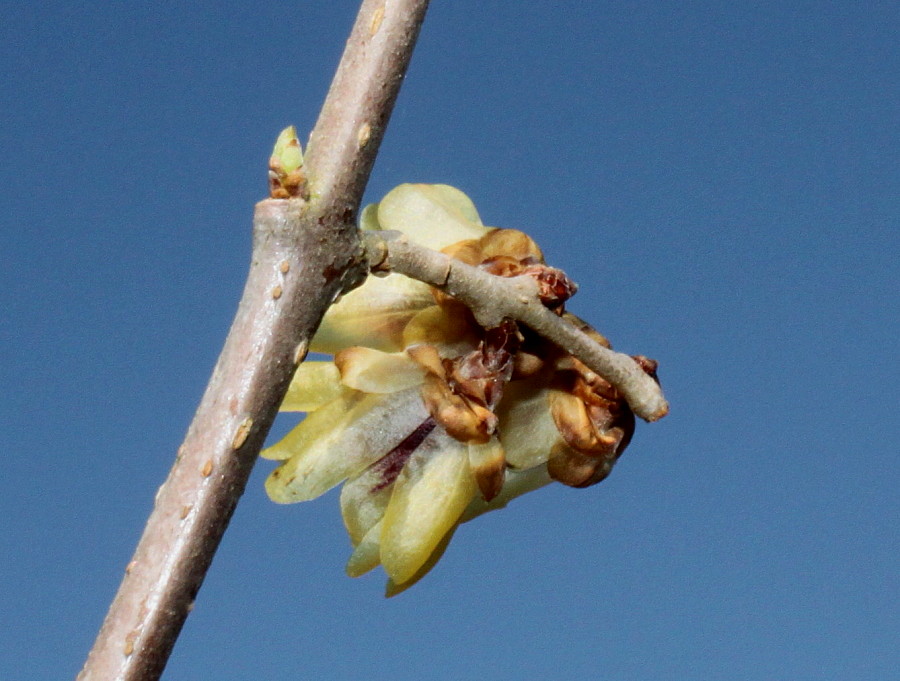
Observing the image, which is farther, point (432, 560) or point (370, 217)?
point (370, 217)

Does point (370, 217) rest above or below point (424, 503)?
above

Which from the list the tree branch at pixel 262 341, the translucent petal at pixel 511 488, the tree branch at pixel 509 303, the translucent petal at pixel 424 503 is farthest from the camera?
the translucent petal at pixel 511 488

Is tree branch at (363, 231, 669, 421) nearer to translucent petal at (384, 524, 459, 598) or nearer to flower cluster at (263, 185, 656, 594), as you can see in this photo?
flower cluster at (263, 185, 656, 594)

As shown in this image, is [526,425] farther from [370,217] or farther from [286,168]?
[286,168]

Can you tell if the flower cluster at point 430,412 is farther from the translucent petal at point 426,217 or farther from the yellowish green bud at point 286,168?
the yellowish green bud at point 286,168

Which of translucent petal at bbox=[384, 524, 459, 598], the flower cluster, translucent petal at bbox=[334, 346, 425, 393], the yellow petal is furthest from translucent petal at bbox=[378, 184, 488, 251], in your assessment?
translucent petal at bbox=[384, 524, 459, 598]

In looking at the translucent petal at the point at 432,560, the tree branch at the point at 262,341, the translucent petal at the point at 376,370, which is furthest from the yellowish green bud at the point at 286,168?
the translucent petal at the point at 432,560

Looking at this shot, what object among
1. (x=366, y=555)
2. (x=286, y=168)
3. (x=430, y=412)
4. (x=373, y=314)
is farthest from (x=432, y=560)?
(x=286, y=168)

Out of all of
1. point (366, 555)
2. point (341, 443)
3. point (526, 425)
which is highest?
point (526, 425)
